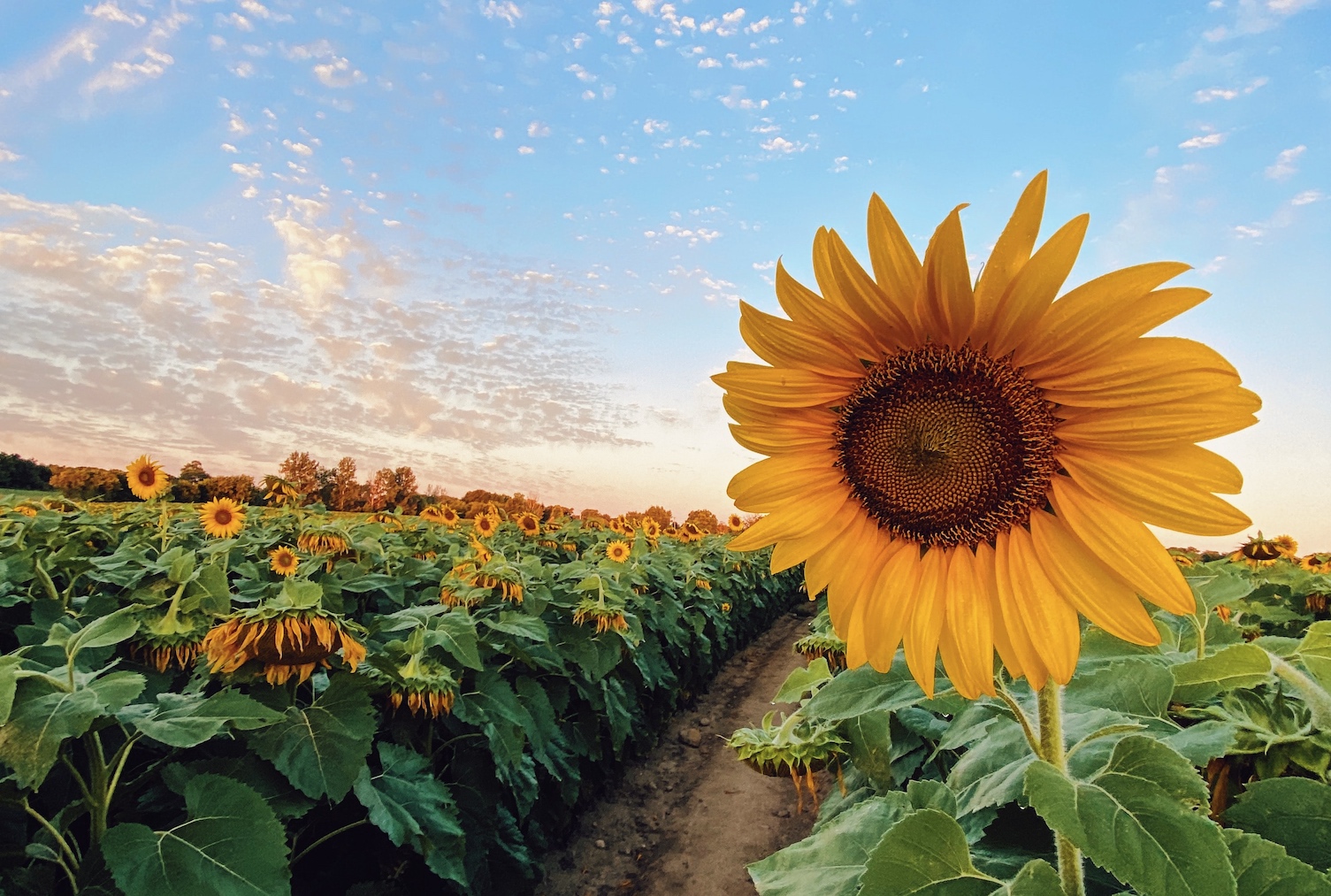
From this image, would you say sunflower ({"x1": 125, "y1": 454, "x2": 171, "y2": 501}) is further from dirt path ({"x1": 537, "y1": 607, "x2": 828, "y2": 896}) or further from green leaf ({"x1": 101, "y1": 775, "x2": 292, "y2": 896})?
green leaf ({"x1": 101, "y1": 775, "x2": 292, "y2": 896})

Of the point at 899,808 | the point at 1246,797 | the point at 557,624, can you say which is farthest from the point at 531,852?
the point at 1246,797

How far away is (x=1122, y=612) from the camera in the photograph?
0.95 meters

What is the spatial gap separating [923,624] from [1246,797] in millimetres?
543

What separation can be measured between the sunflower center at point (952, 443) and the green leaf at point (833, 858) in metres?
0.49

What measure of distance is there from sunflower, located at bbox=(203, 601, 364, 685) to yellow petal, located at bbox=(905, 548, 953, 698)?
171 centimetres

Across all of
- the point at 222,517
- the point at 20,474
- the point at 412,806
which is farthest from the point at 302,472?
the point at 20,474

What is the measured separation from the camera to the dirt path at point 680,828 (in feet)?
15.5

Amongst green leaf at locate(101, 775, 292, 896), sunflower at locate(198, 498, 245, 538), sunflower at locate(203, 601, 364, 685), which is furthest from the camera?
sunflower at locate(198, 498, 245, 538)

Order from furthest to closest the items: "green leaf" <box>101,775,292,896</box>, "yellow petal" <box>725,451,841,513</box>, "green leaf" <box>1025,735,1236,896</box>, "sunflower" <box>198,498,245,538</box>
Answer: "sunflower" <box>198,498,245,538</box> < "green leaf" <box>101,775,292,896</box> < "yellow petal" <box>725,451,841,513</box> < "green leaf" <box>1025,735,1236,896</box>

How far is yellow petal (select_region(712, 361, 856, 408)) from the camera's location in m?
1.10

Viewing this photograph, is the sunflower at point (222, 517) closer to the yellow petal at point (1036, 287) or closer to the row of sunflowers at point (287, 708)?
the row of sunflowers at point (287, 708)

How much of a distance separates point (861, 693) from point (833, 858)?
0.92 ft

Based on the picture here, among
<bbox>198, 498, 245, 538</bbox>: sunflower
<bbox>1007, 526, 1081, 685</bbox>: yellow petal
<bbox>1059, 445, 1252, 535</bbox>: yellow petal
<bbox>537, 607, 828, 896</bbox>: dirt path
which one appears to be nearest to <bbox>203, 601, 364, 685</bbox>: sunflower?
<bbox>1007, 526, 1081, 685</bbox>: yellow petal

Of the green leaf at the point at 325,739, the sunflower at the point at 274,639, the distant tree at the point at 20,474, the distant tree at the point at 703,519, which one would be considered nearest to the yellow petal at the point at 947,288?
the sunflower at the point at 274,639
